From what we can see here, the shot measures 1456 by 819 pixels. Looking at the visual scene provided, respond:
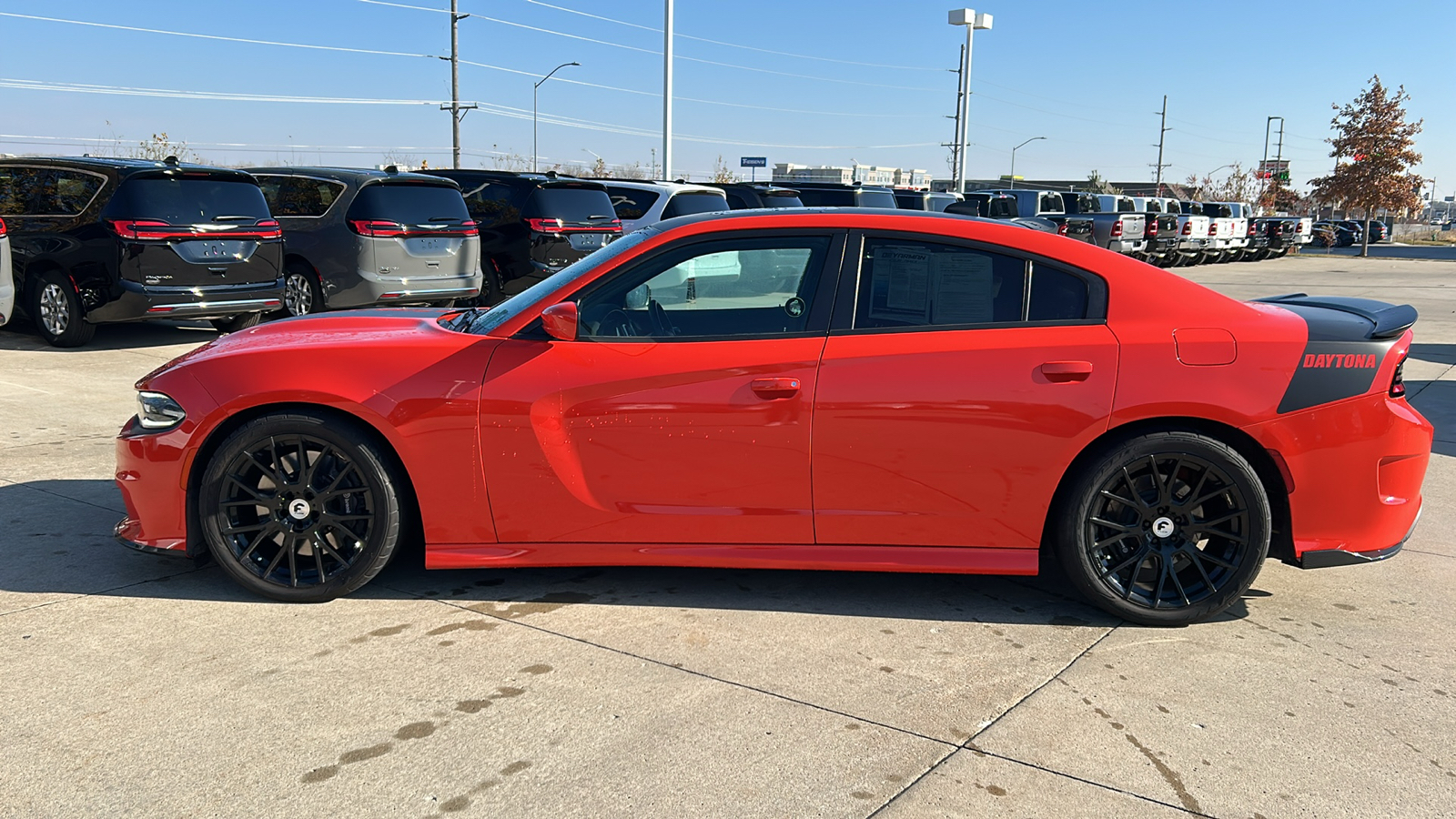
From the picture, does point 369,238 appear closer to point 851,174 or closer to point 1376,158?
point 1376,158

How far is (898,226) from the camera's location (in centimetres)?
414

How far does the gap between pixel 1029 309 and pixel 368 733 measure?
8.66ft

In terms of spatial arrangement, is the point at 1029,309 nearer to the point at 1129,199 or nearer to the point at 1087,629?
the point at 1087,629

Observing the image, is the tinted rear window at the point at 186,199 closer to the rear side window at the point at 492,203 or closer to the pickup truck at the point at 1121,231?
the rear side window at the point at 492,203

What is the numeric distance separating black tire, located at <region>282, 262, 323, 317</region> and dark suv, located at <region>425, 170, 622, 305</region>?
2190 mm

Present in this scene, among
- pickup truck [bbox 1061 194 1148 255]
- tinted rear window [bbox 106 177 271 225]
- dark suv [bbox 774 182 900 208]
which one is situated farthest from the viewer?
pickup truck [bbox 1061 194 1148 255]

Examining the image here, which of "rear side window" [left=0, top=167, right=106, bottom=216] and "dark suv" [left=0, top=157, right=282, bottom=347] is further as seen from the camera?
"rear side window" [left=0, top=167, right=106, bottom=216]

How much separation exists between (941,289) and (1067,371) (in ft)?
1.77

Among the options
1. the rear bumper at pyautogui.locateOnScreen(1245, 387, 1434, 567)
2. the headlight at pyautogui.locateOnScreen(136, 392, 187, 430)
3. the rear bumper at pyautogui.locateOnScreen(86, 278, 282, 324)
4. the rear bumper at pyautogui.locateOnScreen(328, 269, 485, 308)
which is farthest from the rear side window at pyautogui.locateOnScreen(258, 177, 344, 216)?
the rear bumper at pyautogui.locateOnScreen(1245, 387, 1434, 567)

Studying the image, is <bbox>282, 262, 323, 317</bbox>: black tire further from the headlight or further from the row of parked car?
the headlight

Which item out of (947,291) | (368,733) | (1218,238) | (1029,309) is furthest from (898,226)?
(1218,238)

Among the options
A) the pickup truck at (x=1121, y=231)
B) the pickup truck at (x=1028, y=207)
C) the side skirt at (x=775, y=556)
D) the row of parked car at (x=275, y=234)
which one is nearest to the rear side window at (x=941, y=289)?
the side skirt at (x=775, y=556)

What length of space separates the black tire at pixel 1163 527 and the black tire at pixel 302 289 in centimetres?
974

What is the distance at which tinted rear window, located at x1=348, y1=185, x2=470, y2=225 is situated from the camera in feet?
37.7
